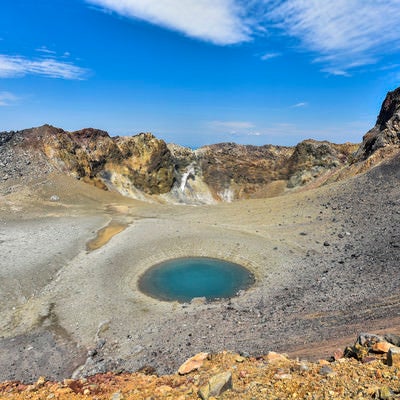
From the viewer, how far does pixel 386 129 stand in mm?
49000

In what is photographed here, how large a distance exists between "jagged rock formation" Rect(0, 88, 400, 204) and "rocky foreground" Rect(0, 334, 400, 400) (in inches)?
1694

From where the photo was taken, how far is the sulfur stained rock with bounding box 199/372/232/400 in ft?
30.7

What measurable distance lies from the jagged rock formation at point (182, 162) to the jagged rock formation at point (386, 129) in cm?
12

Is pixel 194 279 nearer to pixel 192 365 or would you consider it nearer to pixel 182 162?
pixel 192 365

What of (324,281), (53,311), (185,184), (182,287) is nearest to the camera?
(53,311)

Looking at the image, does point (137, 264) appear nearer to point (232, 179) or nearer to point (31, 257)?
point (31, 257)

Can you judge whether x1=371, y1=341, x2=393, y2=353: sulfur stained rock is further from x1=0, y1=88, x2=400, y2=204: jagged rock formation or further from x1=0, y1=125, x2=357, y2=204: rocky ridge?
x1=0, y1=125, x2=357, y2=204: rocky ridge

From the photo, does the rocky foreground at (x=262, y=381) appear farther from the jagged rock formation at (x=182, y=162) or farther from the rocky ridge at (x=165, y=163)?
the rocky ridge at (x=165, y=163)

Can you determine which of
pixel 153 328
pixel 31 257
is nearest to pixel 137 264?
pixel 31 257

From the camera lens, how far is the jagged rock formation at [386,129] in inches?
1886

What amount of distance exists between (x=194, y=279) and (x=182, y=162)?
211ft

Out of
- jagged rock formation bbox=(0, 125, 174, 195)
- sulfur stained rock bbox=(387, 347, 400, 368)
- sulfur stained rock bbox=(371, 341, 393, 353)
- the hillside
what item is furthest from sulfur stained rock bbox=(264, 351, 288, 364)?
jagged rock formation bbox=(0, 125, 174, 195)

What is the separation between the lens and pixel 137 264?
1150 inches

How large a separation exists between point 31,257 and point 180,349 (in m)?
18.0
